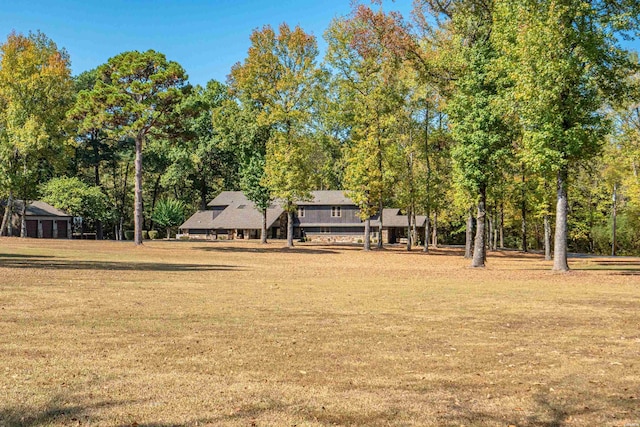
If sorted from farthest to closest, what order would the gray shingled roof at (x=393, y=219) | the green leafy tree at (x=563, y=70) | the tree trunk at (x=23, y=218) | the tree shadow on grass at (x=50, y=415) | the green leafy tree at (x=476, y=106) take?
the gray shingled roof at (x=393, y=219) → the tree trunk at (x=23, y=218) → the green leafy tree at (x=476, y=106) → the green leafy tree at (x=563, y=70) → the tree shadow on grass at (x=50, y=415)

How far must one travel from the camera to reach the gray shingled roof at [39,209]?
66.5m

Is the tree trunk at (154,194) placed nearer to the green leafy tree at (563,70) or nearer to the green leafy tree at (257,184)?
the green leafy tree at (257,184)

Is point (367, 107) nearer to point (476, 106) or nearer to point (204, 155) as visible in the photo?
point (476, 106)

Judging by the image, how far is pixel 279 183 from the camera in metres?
57.2

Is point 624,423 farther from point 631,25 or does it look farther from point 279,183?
point 279,183

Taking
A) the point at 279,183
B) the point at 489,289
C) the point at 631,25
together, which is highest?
the point at 631,25

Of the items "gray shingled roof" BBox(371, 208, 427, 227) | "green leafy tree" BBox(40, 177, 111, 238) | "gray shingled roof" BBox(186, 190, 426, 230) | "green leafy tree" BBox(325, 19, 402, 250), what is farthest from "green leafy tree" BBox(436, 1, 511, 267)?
"green leafy tree" BBox(40, 177, 111, 238)

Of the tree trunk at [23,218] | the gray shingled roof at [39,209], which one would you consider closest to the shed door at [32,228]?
the gray shingled roof at [39,209]

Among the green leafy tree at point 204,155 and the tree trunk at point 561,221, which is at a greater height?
the green leafy tree at point 204,155

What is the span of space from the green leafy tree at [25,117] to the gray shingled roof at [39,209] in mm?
2119

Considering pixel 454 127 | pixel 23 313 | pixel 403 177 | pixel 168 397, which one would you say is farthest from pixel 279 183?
pixel 168 397

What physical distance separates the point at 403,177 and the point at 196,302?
157ft

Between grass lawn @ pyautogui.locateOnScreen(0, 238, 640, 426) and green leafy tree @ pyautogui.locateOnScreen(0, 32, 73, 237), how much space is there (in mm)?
47327

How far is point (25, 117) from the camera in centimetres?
5916
